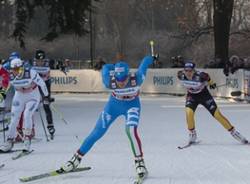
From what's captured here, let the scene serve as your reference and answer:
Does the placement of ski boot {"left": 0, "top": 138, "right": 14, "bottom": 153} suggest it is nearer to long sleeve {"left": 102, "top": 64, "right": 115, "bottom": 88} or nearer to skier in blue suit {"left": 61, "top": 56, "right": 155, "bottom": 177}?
skier in blue suit {"left": 61, "top": 56, "right": 155, "bottom": 177}

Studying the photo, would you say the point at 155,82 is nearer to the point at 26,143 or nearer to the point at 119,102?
the point at 26,143

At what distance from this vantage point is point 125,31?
214 feet

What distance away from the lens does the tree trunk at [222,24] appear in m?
32.3

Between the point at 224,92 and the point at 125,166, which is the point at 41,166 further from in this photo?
the point at 224,92

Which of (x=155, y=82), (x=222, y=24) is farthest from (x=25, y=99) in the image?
(x=222, y=24)

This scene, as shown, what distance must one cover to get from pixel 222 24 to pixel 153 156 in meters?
23.1

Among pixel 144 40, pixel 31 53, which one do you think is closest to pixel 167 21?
pixel 144 40

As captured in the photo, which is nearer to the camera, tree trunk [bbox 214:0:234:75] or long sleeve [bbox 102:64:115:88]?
long sleeve [bbox 102:64:115:88]

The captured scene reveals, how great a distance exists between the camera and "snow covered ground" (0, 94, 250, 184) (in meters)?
8.66

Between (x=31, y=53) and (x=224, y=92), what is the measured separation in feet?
131

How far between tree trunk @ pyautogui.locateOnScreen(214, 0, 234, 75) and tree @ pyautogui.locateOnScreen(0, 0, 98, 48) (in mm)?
8196

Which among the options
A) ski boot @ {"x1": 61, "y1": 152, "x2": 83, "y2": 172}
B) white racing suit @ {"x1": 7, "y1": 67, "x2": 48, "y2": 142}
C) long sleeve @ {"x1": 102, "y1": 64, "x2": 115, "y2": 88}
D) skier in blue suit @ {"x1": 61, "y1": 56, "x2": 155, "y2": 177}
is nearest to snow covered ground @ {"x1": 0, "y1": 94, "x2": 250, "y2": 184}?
ski boot @ {"x1": 61, "y1": 152, "x2": 83, "y2": 172}

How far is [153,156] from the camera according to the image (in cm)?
1062

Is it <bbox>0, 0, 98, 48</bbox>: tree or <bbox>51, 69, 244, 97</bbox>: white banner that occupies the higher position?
<bbox>0, 0, 98, 48</bbox>: tree
